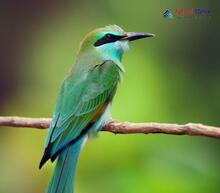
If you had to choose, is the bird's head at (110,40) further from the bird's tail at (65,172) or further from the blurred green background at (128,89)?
the bird's tail at (65,172)

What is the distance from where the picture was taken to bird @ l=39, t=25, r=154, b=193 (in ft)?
5.82

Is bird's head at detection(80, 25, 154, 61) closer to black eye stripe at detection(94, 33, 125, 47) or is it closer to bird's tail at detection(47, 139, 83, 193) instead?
black eye stripe at detection(94, 33, 125, 47)

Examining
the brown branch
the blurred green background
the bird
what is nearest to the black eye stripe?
the bird

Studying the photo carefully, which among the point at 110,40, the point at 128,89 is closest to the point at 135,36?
the point at 110,40

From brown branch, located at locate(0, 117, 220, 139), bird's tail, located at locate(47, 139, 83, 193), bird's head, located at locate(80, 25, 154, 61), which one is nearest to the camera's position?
brown branch, located at locate(0, 117, 220, 139)

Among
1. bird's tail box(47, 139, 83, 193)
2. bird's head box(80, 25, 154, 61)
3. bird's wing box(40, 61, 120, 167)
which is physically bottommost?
bird's tail box(47, 139, 83, 193)

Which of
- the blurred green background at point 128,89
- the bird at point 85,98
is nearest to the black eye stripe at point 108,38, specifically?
the bird at point 85,98

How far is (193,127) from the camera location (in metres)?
1.56

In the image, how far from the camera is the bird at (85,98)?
1772mm

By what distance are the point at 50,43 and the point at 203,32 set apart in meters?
0.46

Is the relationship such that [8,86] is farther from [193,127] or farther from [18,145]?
[193,127]

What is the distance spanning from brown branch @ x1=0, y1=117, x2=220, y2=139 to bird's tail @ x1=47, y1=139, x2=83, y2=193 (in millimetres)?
92

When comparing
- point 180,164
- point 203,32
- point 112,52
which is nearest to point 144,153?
point 180,164

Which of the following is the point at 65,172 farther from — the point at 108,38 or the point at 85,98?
the point at 108,38
